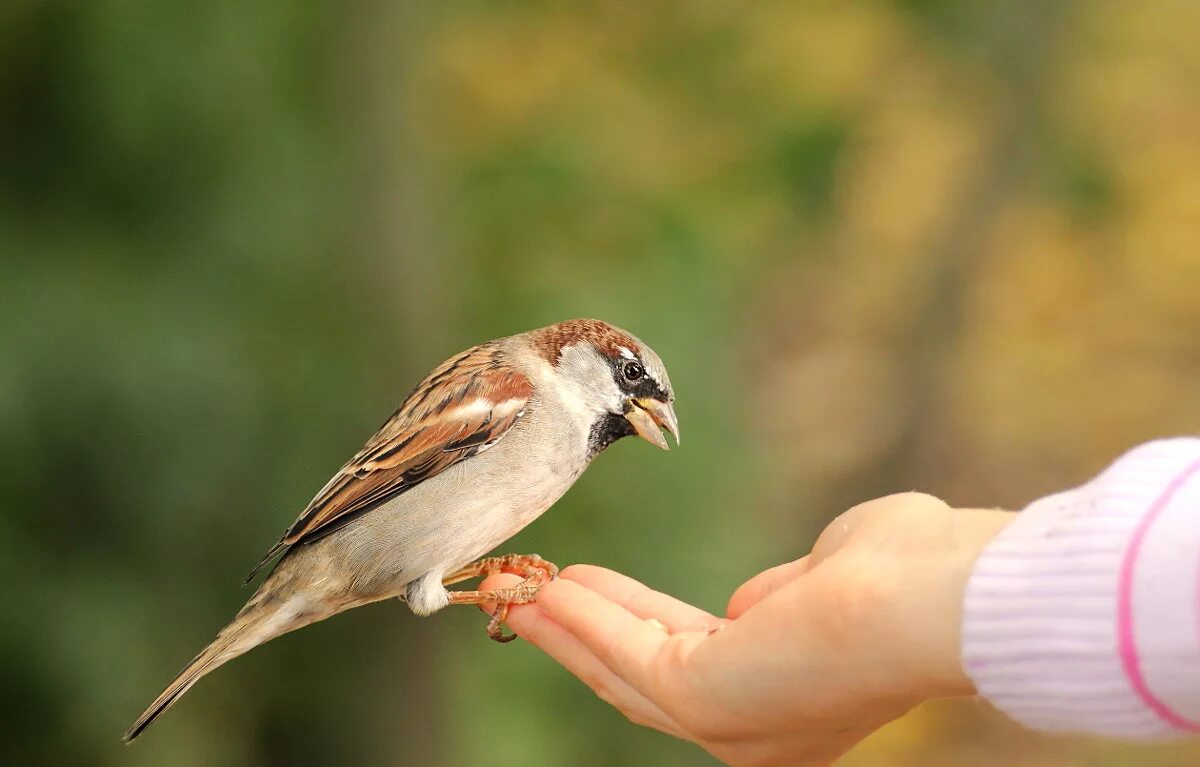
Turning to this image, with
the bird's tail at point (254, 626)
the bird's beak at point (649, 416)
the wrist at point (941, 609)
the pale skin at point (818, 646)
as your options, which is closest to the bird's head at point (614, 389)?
the bird's beak at point (649, 416)

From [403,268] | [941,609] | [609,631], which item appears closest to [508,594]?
[609,631]

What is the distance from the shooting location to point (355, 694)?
10.0ft

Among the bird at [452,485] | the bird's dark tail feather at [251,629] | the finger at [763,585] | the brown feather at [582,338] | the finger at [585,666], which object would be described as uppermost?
the brown feather at [582,338]

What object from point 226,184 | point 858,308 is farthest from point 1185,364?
point 226,184

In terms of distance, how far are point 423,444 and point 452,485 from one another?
9cm

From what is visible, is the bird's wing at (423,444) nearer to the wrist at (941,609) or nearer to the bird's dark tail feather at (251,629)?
the bird's dark tail feather at (251,629)

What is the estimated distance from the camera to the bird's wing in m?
2.02

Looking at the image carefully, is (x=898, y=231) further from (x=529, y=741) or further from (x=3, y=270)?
(x=3, y=270)

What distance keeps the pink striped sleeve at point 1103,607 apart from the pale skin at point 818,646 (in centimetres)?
6

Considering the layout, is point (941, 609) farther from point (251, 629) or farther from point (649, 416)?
point (251, 629)

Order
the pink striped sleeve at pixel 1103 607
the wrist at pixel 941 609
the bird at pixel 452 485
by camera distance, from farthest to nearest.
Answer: the bird at pixel 452 485 → the wrist at pixel 941 609 → the pink striped sleeve at pixel 1103 607

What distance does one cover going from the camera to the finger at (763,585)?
1.82 meters

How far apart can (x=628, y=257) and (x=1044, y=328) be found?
2.91m

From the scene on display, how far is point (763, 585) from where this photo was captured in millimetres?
1856
